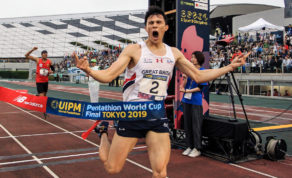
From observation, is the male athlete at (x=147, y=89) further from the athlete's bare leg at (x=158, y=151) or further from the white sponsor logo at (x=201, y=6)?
the white sponsor logo at (x=201, y=6)

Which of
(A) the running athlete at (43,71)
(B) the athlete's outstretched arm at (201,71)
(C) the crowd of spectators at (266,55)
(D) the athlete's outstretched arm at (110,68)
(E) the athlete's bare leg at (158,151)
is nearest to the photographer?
(D) the athlete's outstretched arm at (110,68)

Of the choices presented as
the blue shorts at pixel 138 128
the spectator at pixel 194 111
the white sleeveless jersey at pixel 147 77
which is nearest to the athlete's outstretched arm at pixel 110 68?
the white sleeveless jersey at pixel 147 77

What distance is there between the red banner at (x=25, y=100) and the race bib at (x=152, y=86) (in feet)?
6.12

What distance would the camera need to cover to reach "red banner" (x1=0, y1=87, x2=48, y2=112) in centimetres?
417

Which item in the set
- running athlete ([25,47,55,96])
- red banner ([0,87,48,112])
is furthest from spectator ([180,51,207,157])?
running athlete ([25,47,55,96])

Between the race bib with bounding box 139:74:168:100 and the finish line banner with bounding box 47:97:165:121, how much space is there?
9 centimetres

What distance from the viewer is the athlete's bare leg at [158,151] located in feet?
9.53

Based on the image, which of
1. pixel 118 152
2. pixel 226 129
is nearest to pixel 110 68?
pixel 118 152

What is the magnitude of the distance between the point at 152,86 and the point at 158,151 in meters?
0.71

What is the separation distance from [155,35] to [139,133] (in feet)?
3.63

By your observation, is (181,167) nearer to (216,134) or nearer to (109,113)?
(216,134)

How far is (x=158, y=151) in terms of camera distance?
2.92m

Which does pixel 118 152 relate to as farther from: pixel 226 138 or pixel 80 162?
pixel 226 138

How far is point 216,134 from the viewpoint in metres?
5.44
